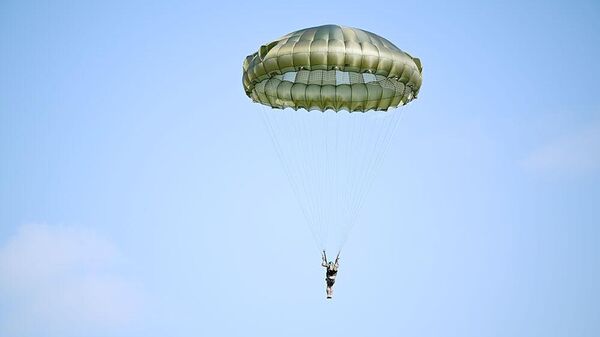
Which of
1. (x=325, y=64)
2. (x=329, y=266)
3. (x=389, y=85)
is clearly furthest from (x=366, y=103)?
(x=329, y=266)

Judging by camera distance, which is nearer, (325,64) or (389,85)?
(325,64)

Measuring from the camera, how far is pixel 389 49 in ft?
121

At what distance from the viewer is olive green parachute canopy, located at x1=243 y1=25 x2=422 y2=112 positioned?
35.8 metres

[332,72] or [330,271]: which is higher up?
[332,72]

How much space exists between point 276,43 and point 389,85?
220 inches

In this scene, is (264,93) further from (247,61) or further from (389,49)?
(389,49)

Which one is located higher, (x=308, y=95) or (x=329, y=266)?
(x=308, y=95)

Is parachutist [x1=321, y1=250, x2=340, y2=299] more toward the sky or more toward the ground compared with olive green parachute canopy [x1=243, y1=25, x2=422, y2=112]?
more toward the ground

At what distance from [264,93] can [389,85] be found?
5537 millimetres

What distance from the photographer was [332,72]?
3941 centimetres

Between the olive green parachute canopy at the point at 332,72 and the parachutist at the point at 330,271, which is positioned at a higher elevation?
the olive green parachute canopy at the point at 332,72

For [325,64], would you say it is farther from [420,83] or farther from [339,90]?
[420,83]

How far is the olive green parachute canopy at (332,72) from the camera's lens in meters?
35.8

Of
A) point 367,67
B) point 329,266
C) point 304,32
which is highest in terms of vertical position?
point 304,32
